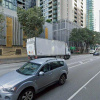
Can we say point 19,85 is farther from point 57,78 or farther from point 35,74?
point 57,78

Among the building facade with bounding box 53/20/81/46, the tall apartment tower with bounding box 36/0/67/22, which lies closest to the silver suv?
the building facade with bounding box 53/20/81/46

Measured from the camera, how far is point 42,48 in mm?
13359

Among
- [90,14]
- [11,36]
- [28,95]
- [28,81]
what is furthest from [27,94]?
[90,14]

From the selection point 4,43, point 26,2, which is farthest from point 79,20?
point 4,43

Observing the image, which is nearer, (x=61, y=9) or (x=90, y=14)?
(x=61, y=9)

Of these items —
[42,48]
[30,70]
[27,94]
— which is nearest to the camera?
[27,94]

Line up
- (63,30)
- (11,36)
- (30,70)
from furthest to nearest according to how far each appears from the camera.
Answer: (63,30), (11,36), (30,70)

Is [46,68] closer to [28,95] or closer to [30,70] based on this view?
[30,70]

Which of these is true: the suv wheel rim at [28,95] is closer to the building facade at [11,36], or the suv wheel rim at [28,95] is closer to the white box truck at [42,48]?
the white box truck at [42,48]

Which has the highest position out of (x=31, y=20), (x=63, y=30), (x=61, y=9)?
(x=61, y=9)

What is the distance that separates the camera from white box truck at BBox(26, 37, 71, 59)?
12635mm

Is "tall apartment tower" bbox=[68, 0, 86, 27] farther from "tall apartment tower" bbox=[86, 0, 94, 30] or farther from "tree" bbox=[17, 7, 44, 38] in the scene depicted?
"tree" bbox=[17, 7, 44, 38]

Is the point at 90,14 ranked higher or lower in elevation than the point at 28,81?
higher

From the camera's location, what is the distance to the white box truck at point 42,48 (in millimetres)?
12635
